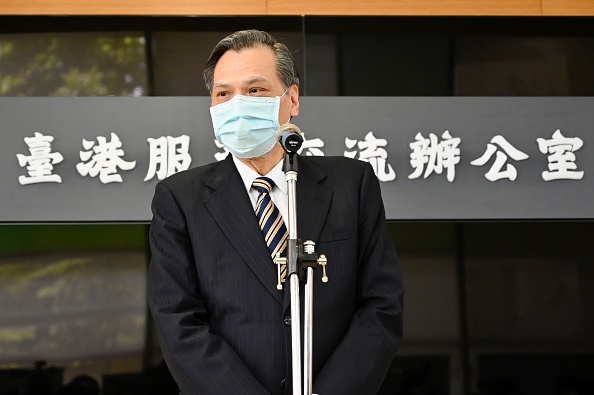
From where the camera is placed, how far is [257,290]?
199 centimetres

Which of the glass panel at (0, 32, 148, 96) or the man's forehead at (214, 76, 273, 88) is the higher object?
the glass panel at (0, 32, 148, 96)

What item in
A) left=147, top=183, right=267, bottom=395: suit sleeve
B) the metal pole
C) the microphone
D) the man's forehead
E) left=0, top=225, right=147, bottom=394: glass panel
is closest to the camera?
the metal pole

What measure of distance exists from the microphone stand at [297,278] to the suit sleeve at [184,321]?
0.35 meters

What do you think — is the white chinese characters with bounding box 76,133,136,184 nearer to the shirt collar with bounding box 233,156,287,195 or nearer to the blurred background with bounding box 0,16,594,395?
the blurred background with bounding box 0,16,594,395

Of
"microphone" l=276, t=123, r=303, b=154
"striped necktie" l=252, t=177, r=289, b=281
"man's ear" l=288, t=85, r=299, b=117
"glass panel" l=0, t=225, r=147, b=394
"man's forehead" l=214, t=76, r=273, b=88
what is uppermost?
"man's forehead" l=214, t=76, r=273, b=88

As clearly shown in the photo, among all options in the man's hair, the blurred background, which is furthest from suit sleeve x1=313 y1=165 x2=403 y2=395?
the blurred background

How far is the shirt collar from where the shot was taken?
213 centimetres

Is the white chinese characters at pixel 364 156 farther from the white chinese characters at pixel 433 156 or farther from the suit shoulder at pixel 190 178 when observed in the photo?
the suit shoulder at pixel 190 178

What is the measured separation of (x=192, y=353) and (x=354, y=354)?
37 centimetres

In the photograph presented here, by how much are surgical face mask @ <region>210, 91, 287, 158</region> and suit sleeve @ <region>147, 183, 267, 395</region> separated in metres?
0.21

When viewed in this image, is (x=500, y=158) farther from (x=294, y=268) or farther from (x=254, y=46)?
(x=294, y=268)

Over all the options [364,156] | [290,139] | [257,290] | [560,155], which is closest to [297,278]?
[290,139]

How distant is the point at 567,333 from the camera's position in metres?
3.85

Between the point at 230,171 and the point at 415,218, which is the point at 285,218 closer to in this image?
the point at 230,171
